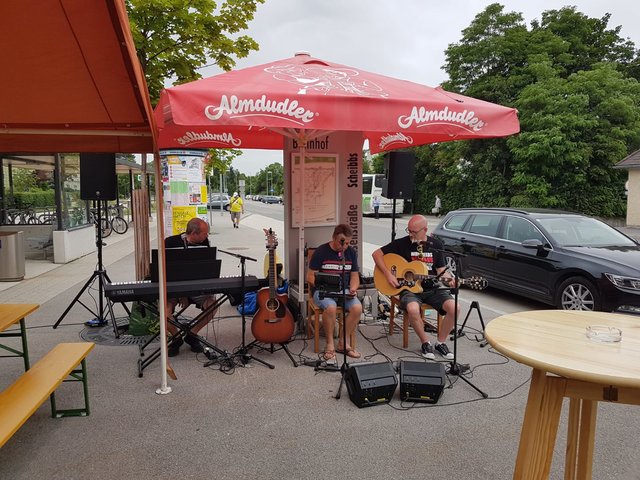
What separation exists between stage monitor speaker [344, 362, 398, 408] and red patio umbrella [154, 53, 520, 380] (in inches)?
78.7

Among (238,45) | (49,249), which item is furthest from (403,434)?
(49,249)

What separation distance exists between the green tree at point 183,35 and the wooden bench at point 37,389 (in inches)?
235

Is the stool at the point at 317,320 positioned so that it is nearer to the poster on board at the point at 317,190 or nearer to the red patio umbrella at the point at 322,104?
the poster on board at the point at 317,190

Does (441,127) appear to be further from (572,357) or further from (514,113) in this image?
(572,357)

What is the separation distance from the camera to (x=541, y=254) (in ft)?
21.5

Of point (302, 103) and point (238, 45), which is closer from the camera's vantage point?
point (302, 103)

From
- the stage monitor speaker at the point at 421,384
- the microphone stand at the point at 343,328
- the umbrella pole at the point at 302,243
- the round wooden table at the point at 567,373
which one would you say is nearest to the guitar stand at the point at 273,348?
the microphone stand at the point at 343,328

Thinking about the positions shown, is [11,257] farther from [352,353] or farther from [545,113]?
[545,113]

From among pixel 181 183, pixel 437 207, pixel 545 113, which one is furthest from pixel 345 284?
pixel 437 207

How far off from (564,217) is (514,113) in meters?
3.54

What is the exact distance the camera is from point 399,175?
6043mm

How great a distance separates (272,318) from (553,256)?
13.8 ft

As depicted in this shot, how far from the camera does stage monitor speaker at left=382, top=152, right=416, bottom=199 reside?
19.7ft

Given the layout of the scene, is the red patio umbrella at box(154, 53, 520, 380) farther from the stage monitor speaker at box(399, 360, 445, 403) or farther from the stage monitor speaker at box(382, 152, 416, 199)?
the stage monitor speaker at box(399, 360, 445, 403)
